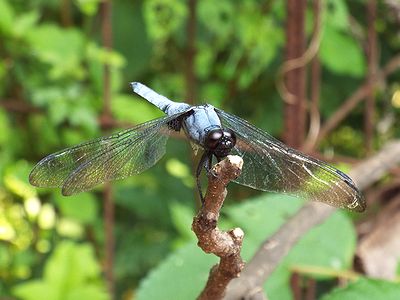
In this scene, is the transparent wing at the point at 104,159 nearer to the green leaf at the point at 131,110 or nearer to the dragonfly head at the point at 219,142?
the dragonfly head at the point at 219,142

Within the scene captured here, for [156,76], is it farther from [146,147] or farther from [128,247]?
[146,147]

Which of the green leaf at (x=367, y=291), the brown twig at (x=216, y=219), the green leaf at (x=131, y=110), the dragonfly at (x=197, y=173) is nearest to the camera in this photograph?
the brown twig at (x=216, y=219)

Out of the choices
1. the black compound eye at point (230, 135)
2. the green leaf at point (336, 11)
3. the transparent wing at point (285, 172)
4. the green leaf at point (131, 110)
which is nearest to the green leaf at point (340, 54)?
the green leaf at point (336, 11)

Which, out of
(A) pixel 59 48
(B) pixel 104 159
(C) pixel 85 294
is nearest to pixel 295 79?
(A) pixel 59 48

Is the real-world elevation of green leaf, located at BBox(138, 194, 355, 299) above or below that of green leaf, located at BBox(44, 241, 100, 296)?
below

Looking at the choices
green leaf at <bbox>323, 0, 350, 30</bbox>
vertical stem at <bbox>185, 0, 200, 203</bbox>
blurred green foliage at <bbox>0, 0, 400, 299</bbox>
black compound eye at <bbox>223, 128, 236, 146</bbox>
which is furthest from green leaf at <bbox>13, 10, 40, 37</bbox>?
black compound eye at <bbox>223, 128, 236, 146</bbox>

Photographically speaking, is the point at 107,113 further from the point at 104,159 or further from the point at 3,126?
the point at 104,159

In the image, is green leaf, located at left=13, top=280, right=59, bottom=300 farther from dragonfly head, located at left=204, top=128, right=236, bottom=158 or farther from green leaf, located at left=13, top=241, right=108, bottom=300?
dragonfly head, located at left=204, top=128, right=236, bottom=158
